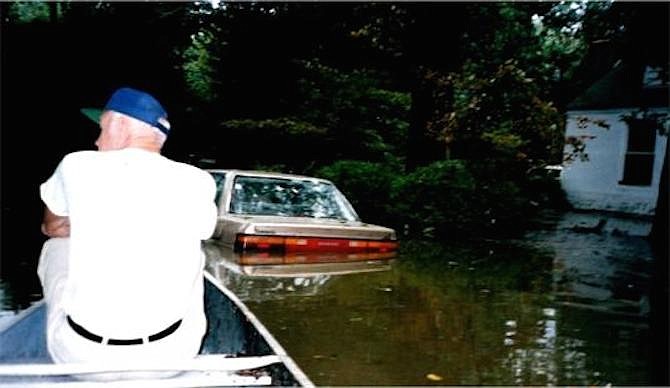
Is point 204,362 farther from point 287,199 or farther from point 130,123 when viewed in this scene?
point 287,199

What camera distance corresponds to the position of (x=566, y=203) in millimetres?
25188

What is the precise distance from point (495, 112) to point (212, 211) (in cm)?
1524

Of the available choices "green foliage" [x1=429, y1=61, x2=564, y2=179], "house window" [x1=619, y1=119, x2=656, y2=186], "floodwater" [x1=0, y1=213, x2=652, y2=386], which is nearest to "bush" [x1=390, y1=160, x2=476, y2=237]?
"green foliage" [x1=429, y1=61, x2=564, y2=179]

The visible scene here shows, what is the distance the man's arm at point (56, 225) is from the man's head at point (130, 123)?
41 centimetres

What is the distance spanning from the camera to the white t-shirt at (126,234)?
243 cm

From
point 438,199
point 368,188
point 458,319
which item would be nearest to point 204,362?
point 458,319

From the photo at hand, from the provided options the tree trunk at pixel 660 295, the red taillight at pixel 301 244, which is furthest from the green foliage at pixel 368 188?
the red taillight at pixel 301 244

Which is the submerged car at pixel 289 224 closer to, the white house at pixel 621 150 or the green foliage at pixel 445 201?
the green foliage at pixel 445 201

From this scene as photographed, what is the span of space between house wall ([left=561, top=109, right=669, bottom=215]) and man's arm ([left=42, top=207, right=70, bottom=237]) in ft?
68.8

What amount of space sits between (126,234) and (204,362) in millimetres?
656

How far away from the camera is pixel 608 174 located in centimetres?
2311

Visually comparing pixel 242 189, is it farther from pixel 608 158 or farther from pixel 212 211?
pixel 608 158

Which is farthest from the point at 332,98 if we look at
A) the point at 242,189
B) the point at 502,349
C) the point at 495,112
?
the point at 502,349

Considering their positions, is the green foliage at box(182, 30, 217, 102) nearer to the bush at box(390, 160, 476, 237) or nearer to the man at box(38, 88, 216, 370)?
the bush at box(390, 160, 476, 237)
